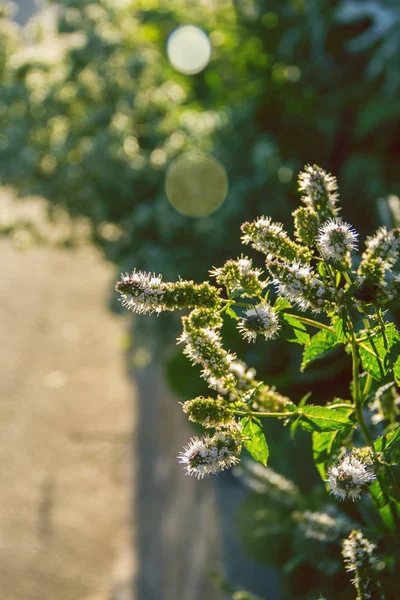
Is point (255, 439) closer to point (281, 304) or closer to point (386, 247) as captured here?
point (281, 304)

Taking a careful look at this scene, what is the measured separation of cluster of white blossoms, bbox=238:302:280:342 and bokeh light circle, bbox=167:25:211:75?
3.46 meters

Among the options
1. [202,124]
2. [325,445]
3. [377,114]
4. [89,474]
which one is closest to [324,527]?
[325,445]

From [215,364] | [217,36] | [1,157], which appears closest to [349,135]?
[217,36]

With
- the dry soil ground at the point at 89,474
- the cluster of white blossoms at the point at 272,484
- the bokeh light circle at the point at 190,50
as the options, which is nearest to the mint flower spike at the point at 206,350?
the cluster of white blossoms at the point at 272,484

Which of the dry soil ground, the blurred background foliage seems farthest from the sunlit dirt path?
the blurred background foliage

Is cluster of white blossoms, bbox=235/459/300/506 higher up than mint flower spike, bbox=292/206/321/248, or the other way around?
cluster of white blossoms, bbox=235/459/300/506

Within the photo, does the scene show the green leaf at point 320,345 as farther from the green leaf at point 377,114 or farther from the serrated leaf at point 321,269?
the green leaf at point 377,114

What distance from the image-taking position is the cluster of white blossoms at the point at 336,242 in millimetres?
794

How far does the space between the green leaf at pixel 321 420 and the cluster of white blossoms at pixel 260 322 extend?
0.13 m

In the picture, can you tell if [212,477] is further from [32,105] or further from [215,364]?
[215,364]

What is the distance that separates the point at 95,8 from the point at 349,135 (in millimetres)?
1404

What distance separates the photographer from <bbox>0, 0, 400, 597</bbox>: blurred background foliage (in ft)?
9.90

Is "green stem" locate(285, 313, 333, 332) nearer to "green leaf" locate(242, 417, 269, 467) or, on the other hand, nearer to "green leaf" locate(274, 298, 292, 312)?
"green leaf" locate(274, 298, 292, 312)

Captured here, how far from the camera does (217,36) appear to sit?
4.07 m
